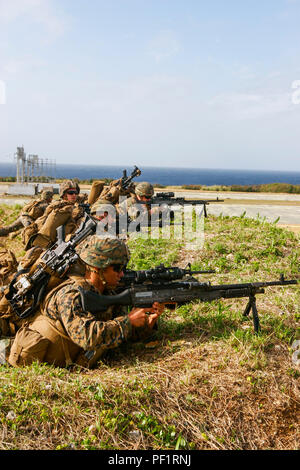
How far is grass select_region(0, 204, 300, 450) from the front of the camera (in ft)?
10.1

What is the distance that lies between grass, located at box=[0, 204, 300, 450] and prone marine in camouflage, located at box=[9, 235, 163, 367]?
17 centimetres

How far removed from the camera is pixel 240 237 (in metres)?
8.23

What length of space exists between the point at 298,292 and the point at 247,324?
1310 mm

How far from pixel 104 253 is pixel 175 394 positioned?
148 centimetres

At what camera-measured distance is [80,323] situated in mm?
3699

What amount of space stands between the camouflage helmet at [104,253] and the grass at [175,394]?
1.08m

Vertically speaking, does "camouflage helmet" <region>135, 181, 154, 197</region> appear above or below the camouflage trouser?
above

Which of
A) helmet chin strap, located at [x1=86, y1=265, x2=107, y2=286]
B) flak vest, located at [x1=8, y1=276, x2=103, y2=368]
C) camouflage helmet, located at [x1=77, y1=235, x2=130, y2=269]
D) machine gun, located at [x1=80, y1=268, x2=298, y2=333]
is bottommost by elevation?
flak vest, located at [x1=8, y1=276, x2=103, y2=368]

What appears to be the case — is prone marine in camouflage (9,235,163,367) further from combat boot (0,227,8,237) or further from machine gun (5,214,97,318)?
combat boot (0,227,8,237)

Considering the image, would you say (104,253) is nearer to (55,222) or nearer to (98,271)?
(98,271)

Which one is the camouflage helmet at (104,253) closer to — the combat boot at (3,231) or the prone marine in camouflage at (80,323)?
the prone marine in camouflage at (80,323)

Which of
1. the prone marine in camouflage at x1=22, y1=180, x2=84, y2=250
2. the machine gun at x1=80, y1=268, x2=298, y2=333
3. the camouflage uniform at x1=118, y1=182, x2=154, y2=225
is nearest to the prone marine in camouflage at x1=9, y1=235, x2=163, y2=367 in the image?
the machine gun at x1=80, y1=268, x2=298, y2=333

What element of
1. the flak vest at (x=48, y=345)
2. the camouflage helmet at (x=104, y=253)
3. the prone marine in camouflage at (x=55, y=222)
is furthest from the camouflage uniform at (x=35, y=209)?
the camouflage helmet at (x=104, y=253)

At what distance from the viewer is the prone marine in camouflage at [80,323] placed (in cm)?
372
